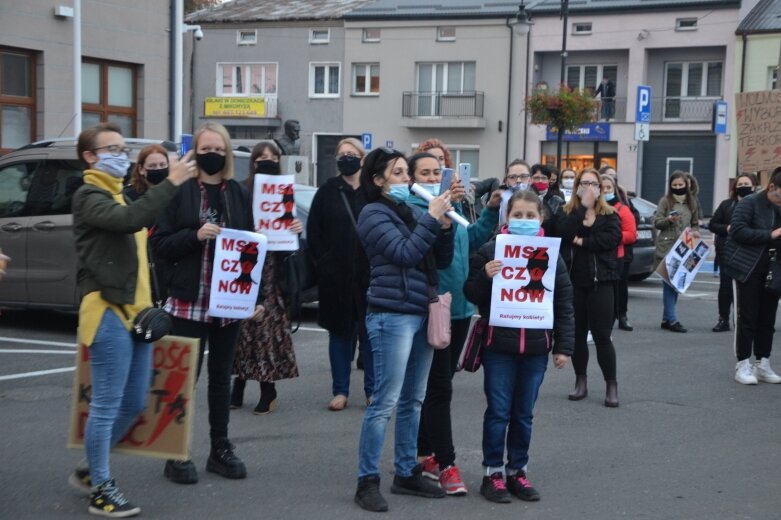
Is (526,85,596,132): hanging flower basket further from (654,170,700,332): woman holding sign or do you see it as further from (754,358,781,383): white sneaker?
(754,358,781,383): white sneaker

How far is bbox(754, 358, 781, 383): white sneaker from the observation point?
9609 mm

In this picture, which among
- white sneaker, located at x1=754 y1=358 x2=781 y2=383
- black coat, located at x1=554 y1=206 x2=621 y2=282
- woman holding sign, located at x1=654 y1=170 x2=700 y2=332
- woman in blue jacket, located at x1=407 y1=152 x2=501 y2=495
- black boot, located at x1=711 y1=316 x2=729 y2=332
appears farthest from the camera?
woman holding sign, located at x1=654 y1=170 x2=700 y2=332

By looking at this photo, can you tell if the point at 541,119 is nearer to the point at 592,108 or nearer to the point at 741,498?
the point at 592,108

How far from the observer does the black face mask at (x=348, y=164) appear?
7906mm

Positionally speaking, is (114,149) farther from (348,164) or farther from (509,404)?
(348,164)

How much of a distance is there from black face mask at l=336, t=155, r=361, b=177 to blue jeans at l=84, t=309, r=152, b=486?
284cm

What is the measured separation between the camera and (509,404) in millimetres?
5902

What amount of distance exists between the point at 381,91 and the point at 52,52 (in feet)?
91.7

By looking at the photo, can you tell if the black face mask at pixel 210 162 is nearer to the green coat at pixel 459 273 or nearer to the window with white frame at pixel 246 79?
the green coat at pixel 459 273

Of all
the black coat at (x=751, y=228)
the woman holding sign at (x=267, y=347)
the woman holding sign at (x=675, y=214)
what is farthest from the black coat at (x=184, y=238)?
the woman holding sign at (x=675, y=214)

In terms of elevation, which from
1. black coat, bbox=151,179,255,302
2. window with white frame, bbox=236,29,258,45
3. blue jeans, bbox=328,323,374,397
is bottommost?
blue jeans, bbox=328,323,374,397

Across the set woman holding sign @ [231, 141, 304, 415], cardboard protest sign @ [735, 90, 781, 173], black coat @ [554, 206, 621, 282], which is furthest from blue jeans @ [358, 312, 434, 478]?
cardboard protest sign @ [735, 90, 781, 173]

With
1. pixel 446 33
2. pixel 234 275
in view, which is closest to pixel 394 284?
pixel 234 275

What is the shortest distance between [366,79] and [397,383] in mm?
40872
